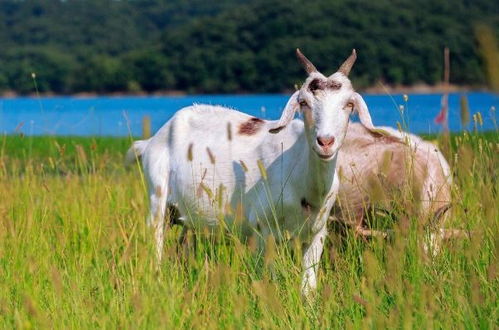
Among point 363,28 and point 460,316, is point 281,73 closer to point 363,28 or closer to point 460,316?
point 363,28

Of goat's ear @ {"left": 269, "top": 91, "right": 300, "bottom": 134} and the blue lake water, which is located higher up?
goat's ear @ {"left": 269, "top": 91, "right": 300, "bottom": 134}

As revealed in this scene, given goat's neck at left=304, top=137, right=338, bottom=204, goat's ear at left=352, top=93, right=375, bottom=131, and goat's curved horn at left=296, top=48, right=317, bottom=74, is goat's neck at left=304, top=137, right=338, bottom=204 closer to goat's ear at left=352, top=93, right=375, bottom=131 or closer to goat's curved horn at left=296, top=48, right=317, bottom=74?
goat's ear at left=352, top=93, right=375, bottom=131

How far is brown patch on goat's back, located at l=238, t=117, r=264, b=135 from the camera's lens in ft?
18.3

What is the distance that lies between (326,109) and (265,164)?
1.05 meters

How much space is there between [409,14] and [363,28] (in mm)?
5983

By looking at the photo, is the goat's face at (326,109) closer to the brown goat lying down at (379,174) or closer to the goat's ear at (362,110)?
the goat's ear at (362,110)

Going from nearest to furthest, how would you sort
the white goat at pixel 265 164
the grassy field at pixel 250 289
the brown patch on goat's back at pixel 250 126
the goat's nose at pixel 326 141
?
1. the grassy field at pixel 250 289
2. the goat's nose at pixel 326 141
3. the white goat at pixel 265 164
4. the brown patch on goat's back at pixel 250 126

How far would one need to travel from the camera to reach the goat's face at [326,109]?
4.16 metres

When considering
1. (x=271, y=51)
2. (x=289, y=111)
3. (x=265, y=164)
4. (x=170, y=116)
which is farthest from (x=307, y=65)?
(x=271, y=51)

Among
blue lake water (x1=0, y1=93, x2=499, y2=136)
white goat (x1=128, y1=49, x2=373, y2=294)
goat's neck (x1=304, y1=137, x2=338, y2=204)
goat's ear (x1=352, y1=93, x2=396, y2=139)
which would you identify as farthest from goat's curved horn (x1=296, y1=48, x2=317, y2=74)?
blue lake water (x1=0, y1=93, x2=499, y2=136)

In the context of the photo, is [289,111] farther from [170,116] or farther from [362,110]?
[170,116]

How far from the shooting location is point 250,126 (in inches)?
221

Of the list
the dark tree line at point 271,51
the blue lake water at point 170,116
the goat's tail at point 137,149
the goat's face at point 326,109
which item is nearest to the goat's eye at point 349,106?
the goat's face at point 326,109

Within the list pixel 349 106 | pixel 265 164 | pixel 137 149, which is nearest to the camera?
pixel 349 106
